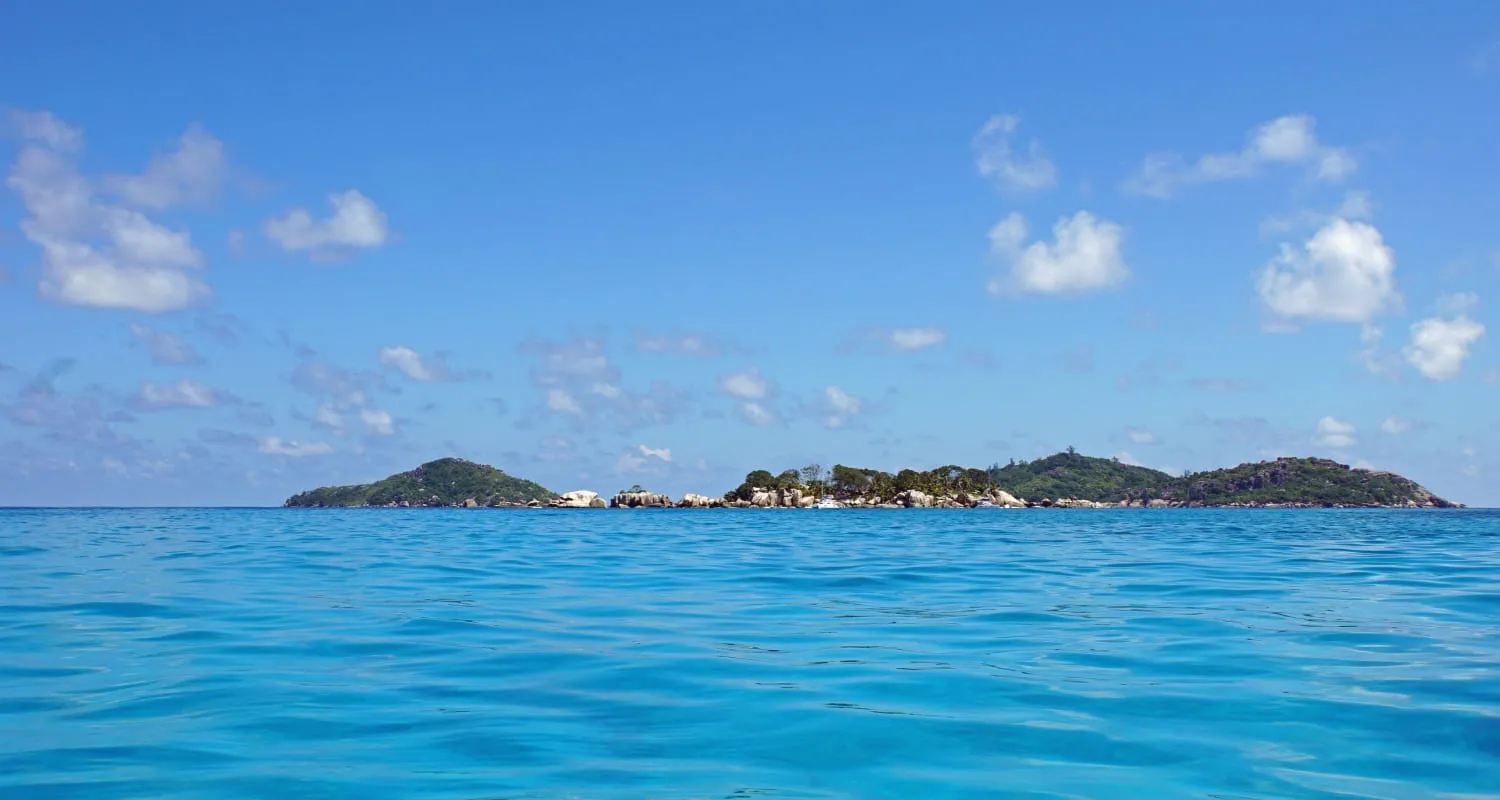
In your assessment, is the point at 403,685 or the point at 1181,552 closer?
the point at 403,685

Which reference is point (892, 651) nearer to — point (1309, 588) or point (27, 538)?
point (1309, 588)

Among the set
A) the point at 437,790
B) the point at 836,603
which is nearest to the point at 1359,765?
the point at 437,790

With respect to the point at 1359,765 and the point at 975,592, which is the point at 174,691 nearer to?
the point at 1359,765

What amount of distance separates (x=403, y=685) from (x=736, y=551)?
870 inches

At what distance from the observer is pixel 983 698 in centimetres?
877

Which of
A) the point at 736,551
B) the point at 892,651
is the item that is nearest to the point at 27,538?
the point at 736,551

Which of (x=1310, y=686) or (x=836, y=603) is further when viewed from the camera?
(x=836, y=603)

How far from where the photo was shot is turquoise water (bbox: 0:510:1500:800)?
21.9 ft

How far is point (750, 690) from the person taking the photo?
915 cm

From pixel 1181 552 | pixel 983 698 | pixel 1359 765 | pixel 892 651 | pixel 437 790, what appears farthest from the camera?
pixel 1181 552

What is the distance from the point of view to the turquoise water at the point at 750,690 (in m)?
6.67

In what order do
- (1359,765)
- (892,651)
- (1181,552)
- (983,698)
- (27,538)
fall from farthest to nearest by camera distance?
(27,538) < (1181,552) < (892,651) < (983,698) < (1359,765)

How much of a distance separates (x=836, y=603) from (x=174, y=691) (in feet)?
31.3

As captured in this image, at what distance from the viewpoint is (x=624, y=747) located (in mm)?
7328
